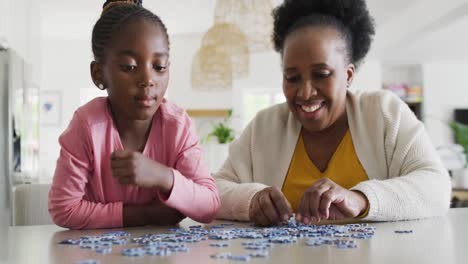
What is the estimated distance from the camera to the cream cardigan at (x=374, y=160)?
4.68 ft

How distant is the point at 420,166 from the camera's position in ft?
5.20

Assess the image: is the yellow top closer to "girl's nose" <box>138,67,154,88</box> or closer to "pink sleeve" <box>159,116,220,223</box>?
"pink sleeve" <box>159,116,220,223</box>

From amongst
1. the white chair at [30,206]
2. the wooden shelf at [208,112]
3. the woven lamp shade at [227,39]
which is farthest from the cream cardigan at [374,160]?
the wooden shelf at [208,112]

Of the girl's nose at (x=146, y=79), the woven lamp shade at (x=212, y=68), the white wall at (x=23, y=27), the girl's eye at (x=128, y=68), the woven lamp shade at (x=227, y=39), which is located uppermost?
the white wall at (x=23, y=27)

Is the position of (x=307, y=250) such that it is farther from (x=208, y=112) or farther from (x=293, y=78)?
(x=208, y=112)

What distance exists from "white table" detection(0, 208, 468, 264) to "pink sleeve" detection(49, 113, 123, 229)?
0.04 m

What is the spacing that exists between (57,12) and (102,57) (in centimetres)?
771

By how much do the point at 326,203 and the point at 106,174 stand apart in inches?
19.7

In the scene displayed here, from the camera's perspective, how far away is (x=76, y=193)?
1275 mm

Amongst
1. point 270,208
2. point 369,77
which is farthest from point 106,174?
point 369,77

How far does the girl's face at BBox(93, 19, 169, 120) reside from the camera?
1.23m

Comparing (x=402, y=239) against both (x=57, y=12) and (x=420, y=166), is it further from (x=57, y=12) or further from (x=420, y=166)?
(x=57, y=12)

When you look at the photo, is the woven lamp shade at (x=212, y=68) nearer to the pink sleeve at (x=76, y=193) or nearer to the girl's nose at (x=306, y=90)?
the girl's nose at (x=306, y=90)

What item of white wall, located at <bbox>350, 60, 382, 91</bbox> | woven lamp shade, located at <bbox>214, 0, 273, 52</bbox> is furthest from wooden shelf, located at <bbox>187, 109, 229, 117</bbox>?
woven lamp shade, located at <bbox>214, 0, 273, 52</bbox>
